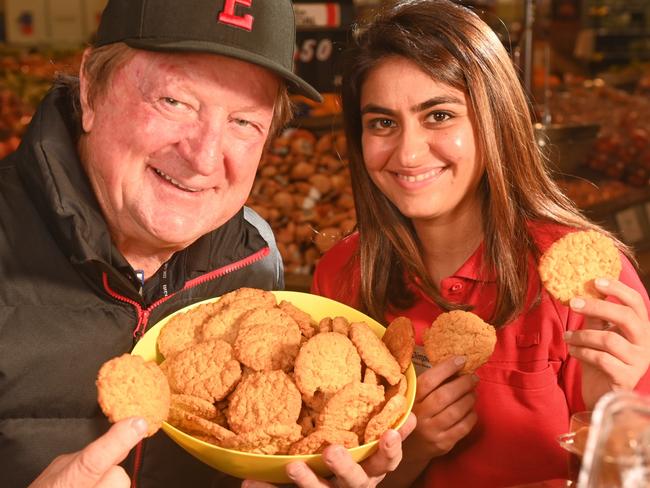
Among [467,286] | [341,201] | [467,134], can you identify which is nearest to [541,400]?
[467,286]

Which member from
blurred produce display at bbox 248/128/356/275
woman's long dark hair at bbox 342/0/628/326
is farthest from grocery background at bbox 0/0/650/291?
woman's long dark hair at bbox 342/0/628/326

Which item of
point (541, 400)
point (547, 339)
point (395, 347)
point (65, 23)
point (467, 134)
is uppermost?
point (65, 23)

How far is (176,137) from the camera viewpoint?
1.57m

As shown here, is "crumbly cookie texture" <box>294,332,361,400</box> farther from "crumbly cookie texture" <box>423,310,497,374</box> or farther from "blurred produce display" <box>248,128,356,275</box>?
"blurred produce display" <box>248,128,356,275</box>

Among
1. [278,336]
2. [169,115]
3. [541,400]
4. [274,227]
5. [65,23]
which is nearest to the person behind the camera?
[278,336]

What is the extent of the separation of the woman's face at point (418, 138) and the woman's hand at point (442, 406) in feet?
1.73

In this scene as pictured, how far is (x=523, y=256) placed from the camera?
2.03m

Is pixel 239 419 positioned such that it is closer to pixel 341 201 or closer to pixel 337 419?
pixel 337 419

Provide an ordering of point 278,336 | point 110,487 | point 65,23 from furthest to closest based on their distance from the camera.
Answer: point 65,23, point 278,336, point 110,487

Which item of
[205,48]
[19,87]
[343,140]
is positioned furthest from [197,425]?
[19,87]

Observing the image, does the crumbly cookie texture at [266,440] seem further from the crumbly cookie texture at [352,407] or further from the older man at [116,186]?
the older man at [116,186]

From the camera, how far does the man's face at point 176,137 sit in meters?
1.58

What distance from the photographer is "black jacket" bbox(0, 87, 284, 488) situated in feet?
5.21

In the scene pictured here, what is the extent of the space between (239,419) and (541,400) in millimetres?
926
